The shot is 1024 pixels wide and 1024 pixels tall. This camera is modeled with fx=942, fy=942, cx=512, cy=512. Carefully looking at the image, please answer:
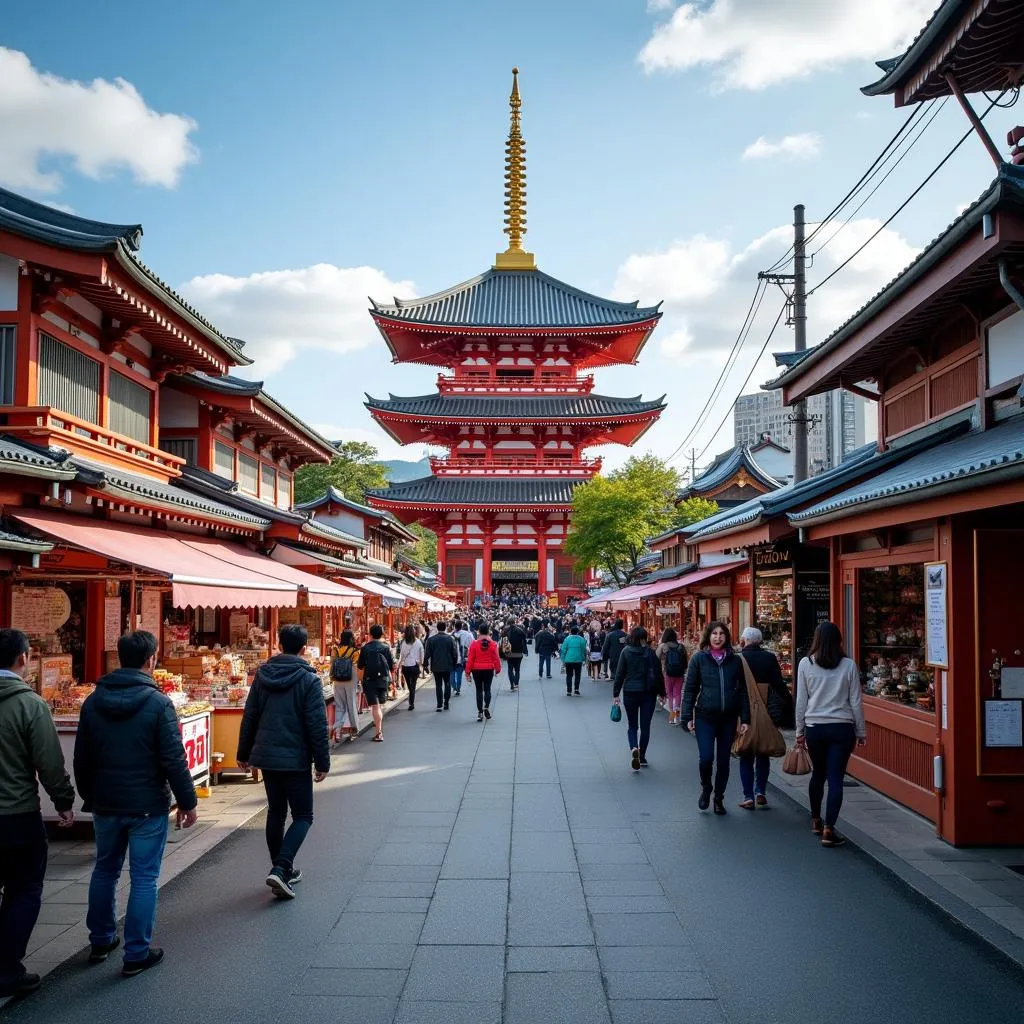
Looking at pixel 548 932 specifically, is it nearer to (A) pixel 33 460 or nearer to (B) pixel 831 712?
(B) pixel 831 712

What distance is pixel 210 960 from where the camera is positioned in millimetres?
5262

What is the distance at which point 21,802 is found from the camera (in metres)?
4.90

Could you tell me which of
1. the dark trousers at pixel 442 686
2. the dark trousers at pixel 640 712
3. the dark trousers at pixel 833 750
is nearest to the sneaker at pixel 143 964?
the dark trousers at pixel 833 750

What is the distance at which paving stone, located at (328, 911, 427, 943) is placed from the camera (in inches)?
222

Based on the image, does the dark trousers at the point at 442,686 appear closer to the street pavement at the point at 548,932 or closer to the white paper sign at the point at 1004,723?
the street pavement at the point at 548,932

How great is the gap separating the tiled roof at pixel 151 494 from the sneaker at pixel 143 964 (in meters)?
5.18

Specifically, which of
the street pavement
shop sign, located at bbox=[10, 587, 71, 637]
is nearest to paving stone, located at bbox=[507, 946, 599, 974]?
the street pavement

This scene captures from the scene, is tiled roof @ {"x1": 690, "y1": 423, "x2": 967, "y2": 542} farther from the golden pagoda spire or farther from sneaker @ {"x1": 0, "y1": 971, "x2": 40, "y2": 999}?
the golden pagoda spire

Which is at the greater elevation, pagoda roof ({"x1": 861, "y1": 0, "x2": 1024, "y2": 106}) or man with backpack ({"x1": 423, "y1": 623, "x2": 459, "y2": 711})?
pagoda roof ({"x1": 861, "y1": 0, "x2": 1024, "y2": 106})

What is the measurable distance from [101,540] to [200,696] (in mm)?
2471

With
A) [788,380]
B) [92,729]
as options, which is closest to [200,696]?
[92,729]

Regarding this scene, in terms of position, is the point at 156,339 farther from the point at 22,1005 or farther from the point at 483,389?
the point at 483,389

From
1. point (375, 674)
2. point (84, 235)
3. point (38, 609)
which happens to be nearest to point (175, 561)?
point (38, 609)

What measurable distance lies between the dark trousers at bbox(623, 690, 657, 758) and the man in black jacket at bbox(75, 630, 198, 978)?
6.58 meters
